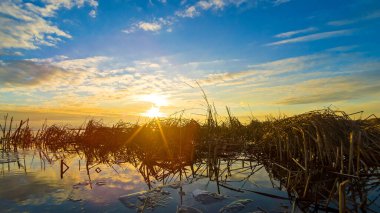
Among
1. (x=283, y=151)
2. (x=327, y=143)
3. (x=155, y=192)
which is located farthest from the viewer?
(x=155, y=192)

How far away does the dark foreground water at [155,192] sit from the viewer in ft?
12.5

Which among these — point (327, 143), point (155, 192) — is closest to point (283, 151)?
point (327, 143)

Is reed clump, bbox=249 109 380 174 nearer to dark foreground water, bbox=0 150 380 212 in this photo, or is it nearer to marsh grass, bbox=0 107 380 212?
marsh grass, bbox=0 107 380 212

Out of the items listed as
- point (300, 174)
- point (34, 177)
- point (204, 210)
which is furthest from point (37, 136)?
point (300, 174)

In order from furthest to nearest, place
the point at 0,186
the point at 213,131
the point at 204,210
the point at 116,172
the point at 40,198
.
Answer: the point at 213,131, the point at 116,172, the point at 0,186, the point at 40,198, the point at 204,210

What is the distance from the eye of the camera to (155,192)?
4426mm

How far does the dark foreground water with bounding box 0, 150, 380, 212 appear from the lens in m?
3.80

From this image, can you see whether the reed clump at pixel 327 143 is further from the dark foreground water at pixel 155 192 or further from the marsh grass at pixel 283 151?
the dark foreground water at pixel 155 192

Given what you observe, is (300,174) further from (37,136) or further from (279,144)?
(37,136)

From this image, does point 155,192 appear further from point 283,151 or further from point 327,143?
point 327,143

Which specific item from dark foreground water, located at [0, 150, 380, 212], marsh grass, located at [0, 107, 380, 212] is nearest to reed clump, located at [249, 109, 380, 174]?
marsh grass, located at [0, 107, 380, 212]

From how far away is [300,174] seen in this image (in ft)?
10.9

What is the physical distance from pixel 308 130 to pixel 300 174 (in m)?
0.73

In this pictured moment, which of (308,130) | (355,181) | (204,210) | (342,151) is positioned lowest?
(204,210)
